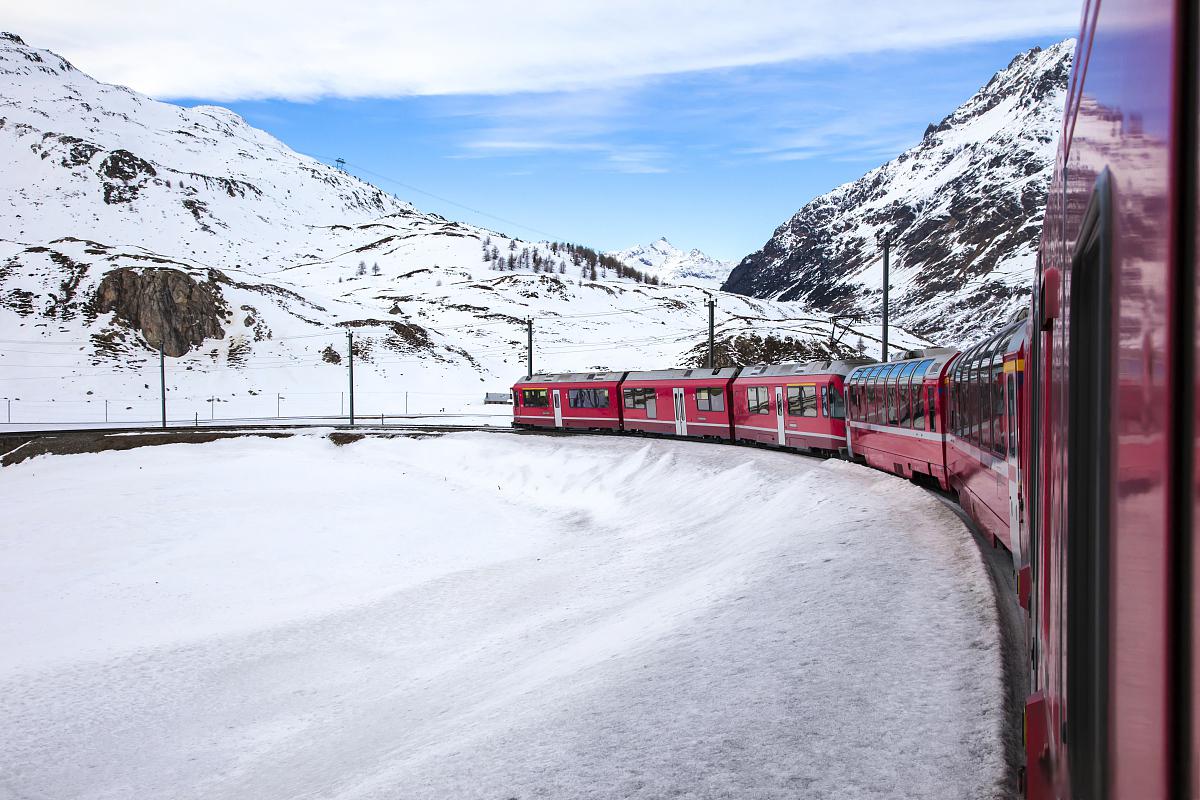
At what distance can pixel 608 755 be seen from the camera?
8.20m

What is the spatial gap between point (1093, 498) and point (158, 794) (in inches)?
586

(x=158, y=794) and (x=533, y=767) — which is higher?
(x=533, y=767)

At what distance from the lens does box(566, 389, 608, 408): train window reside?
4581 cm

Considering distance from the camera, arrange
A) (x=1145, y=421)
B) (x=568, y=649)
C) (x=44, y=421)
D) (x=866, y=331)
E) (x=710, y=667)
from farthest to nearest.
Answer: (x=866, y=331) → (x=44, y=421) → (x=568, y=649) → (x=710, y=667) → (x=1145, y=421)

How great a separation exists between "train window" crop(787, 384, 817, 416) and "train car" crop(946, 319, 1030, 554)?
39.2 feet

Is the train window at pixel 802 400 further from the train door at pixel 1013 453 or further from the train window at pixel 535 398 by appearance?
the train window at pixel 535 398

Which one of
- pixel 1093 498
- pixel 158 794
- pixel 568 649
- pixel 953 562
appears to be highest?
pixel 1093 498

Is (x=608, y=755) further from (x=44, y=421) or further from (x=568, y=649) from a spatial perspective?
(x=44, y=421)

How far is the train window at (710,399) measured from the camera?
3725 cm

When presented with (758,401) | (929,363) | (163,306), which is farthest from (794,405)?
(163,306)

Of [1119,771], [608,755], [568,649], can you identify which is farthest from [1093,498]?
[568,649]

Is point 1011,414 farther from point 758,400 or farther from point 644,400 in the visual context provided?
point 644,400

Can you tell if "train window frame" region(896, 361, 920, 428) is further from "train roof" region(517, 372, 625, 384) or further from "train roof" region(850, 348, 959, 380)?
"train roof" region(517, 372, 625, 384)

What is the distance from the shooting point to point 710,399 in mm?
37938
